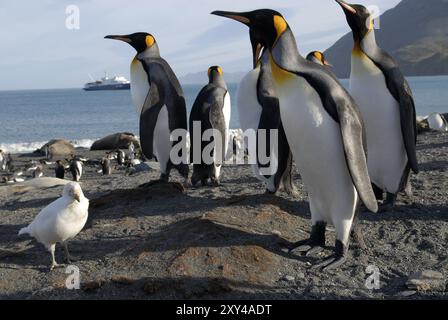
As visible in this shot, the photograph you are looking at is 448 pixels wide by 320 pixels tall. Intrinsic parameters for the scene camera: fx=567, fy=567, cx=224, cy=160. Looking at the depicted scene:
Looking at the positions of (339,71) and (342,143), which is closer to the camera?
(342,143)

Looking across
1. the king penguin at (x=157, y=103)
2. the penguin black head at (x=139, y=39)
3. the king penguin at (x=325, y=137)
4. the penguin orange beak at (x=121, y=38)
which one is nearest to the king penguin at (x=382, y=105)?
the king penguin at (x=325, y=137)

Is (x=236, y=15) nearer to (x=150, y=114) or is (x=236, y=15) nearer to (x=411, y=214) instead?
(x=411, y=214)

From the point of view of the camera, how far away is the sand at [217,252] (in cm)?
405

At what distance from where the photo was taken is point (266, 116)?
6.88 meters

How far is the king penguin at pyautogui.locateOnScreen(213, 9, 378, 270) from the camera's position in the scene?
4410 millimetres

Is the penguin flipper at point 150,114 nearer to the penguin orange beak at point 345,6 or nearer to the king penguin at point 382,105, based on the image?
the king penguin at point 382,105

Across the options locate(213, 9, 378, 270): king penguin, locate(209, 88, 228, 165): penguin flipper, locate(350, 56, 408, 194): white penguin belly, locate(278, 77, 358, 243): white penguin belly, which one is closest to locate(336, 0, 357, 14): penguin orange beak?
locate(350, 56, 408, 194): white penguin belly

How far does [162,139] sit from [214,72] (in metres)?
1.55

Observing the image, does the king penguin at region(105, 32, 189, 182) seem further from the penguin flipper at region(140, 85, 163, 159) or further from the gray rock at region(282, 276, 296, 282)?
the gray rock at region(282, 276, 296, 282)

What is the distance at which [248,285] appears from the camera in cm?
408

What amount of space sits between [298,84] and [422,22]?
173655 mm

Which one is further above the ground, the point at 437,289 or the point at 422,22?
the point at 422,22

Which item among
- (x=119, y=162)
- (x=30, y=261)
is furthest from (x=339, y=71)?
(x=30, y=261)
